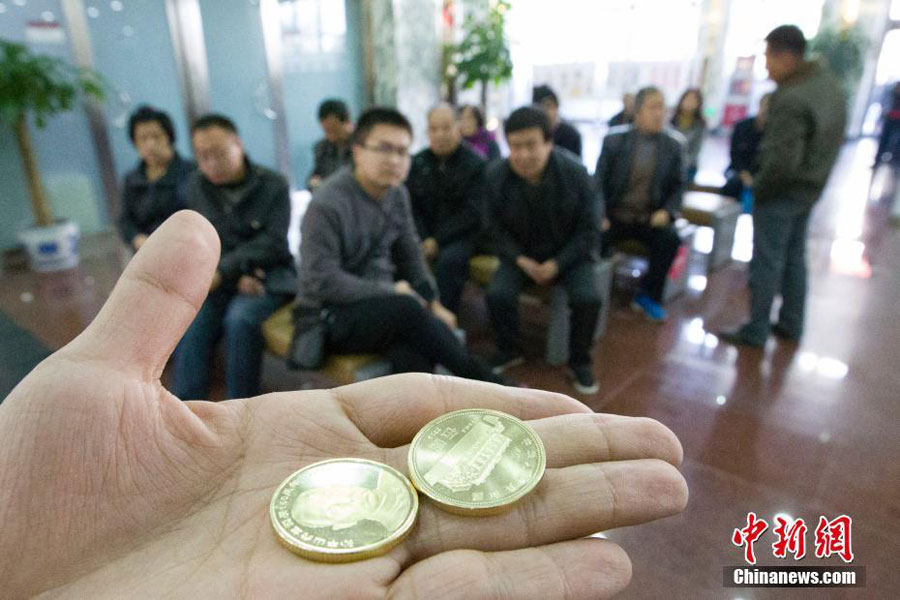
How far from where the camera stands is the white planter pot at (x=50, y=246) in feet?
16.4

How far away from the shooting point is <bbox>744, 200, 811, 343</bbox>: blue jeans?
3340mm

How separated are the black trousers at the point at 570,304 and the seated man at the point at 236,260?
48.2 inches

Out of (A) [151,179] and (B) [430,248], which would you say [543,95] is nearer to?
(B) [430,248]

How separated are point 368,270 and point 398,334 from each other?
16.7 inches

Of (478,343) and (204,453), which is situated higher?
(204,453)

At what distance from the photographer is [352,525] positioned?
1099 millimetres

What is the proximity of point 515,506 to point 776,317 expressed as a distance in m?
3.60

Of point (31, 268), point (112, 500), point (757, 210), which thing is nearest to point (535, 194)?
point (757, 210)

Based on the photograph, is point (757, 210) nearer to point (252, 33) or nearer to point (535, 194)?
point (535, 194)

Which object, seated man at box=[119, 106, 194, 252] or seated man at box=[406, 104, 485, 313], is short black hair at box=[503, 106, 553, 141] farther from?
seated man at box=[119, 106, 194, 252]

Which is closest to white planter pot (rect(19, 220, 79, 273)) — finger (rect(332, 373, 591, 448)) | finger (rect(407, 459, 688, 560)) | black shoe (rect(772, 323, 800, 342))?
finger (rect(332, 373, 591, 448))

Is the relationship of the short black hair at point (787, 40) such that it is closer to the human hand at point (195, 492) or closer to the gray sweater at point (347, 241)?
the gray sweater at point (347, 241)

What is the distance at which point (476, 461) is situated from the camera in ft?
4.04

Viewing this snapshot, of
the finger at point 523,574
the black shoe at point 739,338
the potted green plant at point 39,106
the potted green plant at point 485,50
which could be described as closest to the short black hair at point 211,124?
the finger at point 523,574
